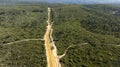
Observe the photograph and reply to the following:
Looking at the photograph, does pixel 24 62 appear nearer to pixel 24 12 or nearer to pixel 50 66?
pixel 50 66

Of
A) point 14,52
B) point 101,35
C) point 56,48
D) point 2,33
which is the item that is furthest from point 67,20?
point 14,52

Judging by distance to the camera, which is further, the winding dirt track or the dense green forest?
the dense green forest

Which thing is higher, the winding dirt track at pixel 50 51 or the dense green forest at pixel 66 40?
the winding dirt track at pixel 50 51

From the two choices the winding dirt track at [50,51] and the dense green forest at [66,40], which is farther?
the dense green forest at [66,40]

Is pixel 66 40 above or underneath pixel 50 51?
underneath

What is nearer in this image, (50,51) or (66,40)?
(50,51)

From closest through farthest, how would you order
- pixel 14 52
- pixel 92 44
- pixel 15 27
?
pixel 14 52, pixel 92 44, pixel 15 27

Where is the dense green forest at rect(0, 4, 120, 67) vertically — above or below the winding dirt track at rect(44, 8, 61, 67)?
below

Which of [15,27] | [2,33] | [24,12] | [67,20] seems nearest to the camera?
[2,33]
